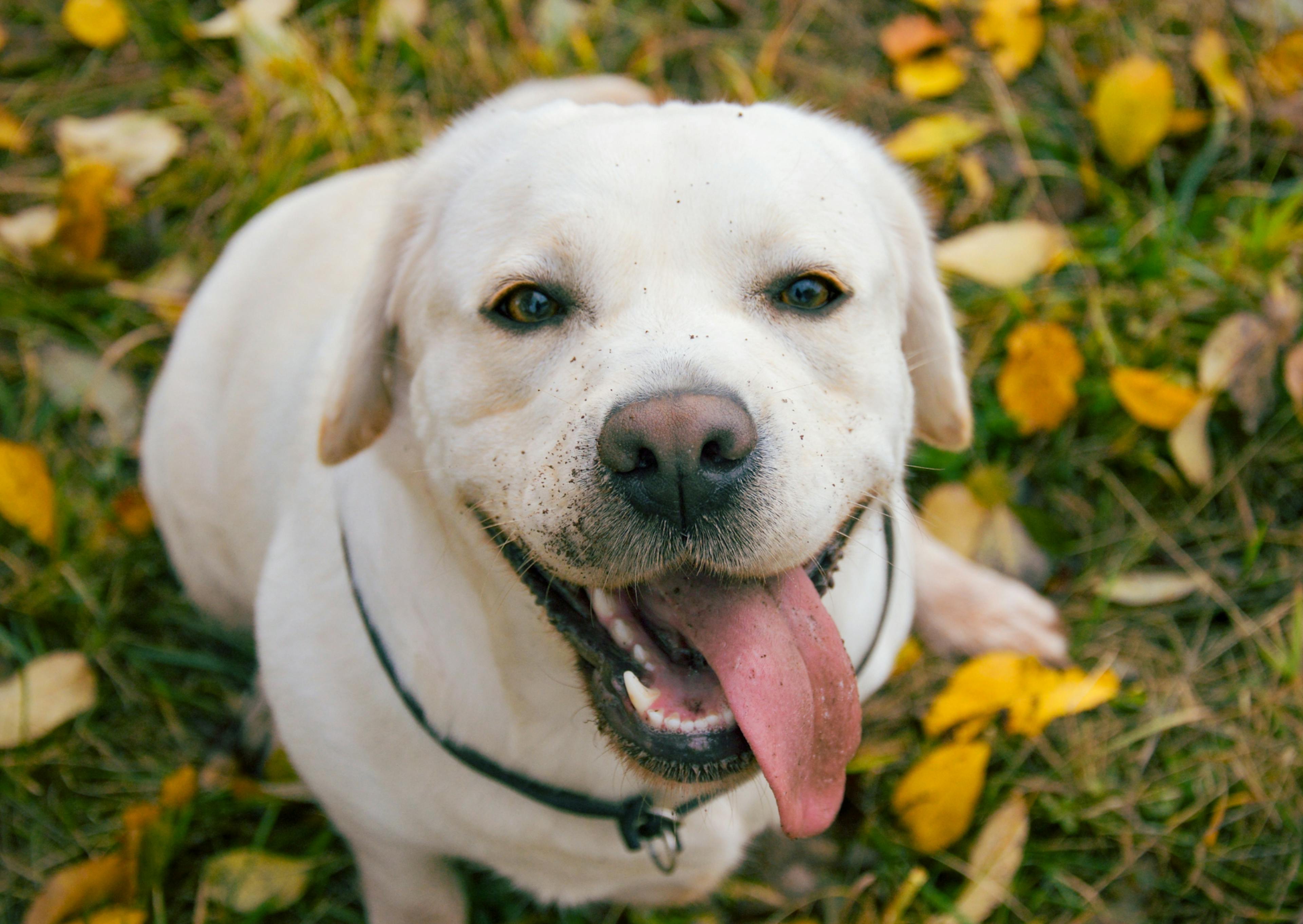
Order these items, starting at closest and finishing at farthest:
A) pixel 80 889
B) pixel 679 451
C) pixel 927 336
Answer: pixel 679 451
pixel 927 336
pixel 80 889

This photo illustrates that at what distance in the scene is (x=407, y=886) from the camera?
233 cm

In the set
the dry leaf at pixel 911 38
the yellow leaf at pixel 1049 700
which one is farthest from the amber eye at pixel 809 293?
the dry leaf at pixel 911 38

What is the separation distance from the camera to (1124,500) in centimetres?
316

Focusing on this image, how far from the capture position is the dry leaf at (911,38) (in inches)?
154

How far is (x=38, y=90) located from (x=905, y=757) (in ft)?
12.9

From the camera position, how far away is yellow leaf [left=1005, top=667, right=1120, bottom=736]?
2734mm

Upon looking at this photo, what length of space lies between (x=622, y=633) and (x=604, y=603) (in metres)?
0.06

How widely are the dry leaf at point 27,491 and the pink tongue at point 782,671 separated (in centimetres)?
222

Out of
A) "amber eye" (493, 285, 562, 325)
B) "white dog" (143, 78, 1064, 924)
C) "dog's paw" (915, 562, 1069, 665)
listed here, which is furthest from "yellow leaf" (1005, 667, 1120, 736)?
"amber eye" (493, 285, 562, 325)

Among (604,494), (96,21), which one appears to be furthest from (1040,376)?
(96,21)

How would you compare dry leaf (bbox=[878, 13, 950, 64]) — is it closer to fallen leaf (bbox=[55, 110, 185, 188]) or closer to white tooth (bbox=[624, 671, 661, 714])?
fallen leaf (bbox=[55, 110, 185, 188])

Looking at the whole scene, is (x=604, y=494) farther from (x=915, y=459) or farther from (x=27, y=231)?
(x=27, y=231)

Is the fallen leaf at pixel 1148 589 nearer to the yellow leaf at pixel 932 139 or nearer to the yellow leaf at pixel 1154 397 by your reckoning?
the yellow leaf at pixel 1154 397

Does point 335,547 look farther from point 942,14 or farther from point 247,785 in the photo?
point 942,14
